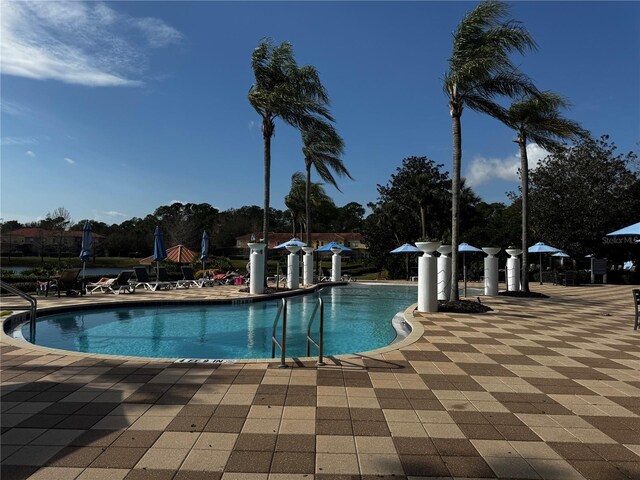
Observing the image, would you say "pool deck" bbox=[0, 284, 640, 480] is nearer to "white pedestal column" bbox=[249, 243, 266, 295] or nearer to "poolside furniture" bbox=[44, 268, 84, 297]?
"poolside furniture" bbox=[44, 268, 84, 297]

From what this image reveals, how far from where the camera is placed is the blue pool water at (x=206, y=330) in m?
7.58

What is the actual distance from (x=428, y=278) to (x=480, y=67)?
5.33 metres

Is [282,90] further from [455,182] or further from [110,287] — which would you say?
[110,287]

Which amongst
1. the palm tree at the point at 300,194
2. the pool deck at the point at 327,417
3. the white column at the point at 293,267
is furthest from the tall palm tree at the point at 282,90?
the palm tree at the point at 300,194

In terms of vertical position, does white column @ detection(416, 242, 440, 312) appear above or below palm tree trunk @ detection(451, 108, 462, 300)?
below

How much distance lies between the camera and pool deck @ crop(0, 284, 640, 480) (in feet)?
8.91

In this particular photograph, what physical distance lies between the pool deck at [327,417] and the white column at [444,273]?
19.9 ft

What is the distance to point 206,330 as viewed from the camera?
30.8ft

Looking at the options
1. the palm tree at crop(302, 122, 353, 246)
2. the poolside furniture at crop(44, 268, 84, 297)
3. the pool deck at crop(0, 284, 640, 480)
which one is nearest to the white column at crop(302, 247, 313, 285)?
the palm tree at crop(302, 122, 353, 246)

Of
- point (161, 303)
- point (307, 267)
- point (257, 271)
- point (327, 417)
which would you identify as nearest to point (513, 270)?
point (307, 267)

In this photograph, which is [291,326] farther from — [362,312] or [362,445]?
[362,445]

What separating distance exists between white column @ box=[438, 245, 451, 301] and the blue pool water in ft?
5.27

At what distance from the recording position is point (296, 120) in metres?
15.8

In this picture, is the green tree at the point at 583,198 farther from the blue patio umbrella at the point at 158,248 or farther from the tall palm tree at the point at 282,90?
the blue patio umbrella at the point at 158,248
